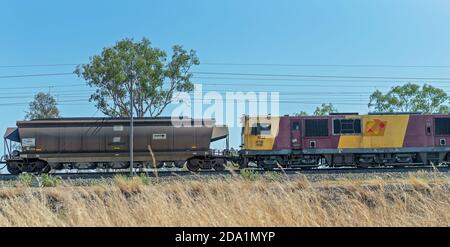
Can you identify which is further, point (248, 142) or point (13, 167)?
point (248, 142)

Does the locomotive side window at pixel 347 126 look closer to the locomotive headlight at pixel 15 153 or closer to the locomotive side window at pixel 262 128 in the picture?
the locomotive side window at pixel 262 128

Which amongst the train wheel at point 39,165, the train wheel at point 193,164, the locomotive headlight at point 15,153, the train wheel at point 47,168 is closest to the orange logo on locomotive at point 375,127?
the train wheel at point 193,164

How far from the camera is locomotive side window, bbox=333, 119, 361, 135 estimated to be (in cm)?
2377

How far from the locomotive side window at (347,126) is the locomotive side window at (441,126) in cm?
445

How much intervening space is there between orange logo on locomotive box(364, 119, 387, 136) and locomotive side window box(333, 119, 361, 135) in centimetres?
48

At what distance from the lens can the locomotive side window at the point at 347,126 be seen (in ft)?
78.0

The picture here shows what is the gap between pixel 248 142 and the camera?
23469 mm

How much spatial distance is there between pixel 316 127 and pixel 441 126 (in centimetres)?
712

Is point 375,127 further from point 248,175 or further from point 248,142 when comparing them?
point 248,175

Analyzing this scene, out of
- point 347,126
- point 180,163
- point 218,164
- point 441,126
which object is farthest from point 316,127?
point 180,163
